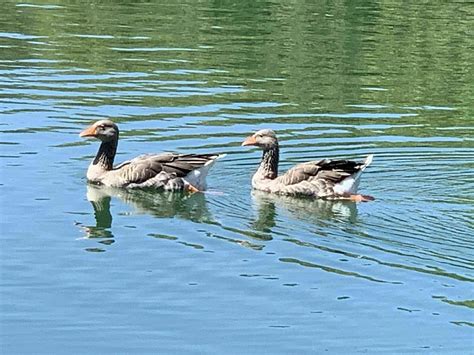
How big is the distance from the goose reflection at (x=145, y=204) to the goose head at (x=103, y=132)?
2.71 ft

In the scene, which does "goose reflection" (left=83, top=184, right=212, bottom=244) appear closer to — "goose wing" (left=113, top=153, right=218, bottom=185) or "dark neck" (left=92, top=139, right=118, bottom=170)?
"goose wing" (left=113, top=153, right=218, bottom=185)

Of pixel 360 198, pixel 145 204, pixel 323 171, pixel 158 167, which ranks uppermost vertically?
pixel 323 171

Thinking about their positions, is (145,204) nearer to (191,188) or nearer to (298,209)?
(191,188)

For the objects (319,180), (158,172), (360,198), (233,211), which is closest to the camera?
(233,211)

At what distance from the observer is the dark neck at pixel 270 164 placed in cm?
1728

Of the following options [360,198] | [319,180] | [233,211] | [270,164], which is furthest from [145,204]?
[360,198]

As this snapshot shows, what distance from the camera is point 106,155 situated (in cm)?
1775

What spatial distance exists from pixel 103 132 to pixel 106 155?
1.37 ft

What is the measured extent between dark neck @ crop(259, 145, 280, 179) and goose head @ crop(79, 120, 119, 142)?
205 centimetres

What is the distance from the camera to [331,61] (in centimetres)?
2988

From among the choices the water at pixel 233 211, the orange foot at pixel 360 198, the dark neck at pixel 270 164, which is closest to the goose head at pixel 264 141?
the dark neck at pixel 270 164

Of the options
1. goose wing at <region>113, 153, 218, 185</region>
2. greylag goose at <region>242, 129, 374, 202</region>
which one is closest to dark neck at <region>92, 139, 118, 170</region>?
goose wing at <region>113, 153, 218, 185</region>

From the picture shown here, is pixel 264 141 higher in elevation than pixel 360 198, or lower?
higher

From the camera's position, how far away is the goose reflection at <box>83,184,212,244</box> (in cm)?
1555
